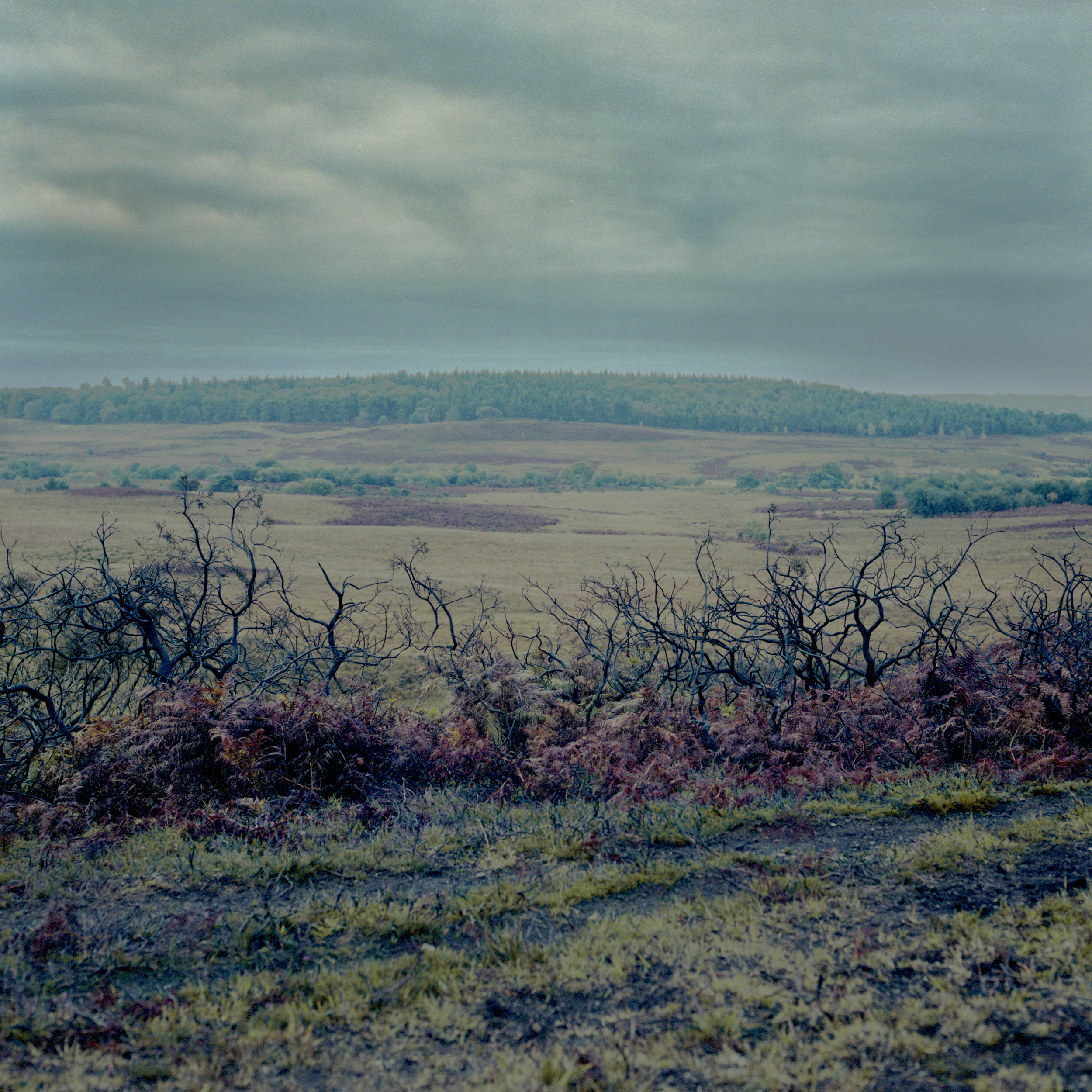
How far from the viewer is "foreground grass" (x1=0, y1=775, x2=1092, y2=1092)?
117 inches

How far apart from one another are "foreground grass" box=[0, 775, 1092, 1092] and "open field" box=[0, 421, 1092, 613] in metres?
7.39

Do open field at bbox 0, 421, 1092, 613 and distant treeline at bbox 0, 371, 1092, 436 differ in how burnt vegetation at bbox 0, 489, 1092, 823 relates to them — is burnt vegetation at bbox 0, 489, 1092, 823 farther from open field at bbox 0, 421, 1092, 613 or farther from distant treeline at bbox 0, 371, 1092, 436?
distant treeline at bbox 0, 371, 1092, 436

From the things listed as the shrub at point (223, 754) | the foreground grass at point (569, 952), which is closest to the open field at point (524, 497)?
the shrub at point (223, 754)

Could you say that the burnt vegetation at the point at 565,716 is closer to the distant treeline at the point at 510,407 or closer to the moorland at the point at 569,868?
the moorland at the point at 569,868

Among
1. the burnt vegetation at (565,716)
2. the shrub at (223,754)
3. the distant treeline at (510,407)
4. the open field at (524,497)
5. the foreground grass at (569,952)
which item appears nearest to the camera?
the foreground grass at (569,952)

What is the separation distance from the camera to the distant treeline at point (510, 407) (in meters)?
128

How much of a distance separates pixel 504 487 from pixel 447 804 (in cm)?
6641

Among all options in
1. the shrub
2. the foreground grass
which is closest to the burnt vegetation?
the shrub

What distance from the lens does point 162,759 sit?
6383mm

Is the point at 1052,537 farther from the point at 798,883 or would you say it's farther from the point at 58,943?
the point at 58,943

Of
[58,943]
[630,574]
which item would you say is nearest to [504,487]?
[630,574]

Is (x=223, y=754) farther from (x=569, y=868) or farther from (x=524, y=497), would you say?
(x=524, y=497)

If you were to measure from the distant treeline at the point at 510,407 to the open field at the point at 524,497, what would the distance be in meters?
8.55

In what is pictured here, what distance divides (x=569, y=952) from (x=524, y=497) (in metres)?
60.1
